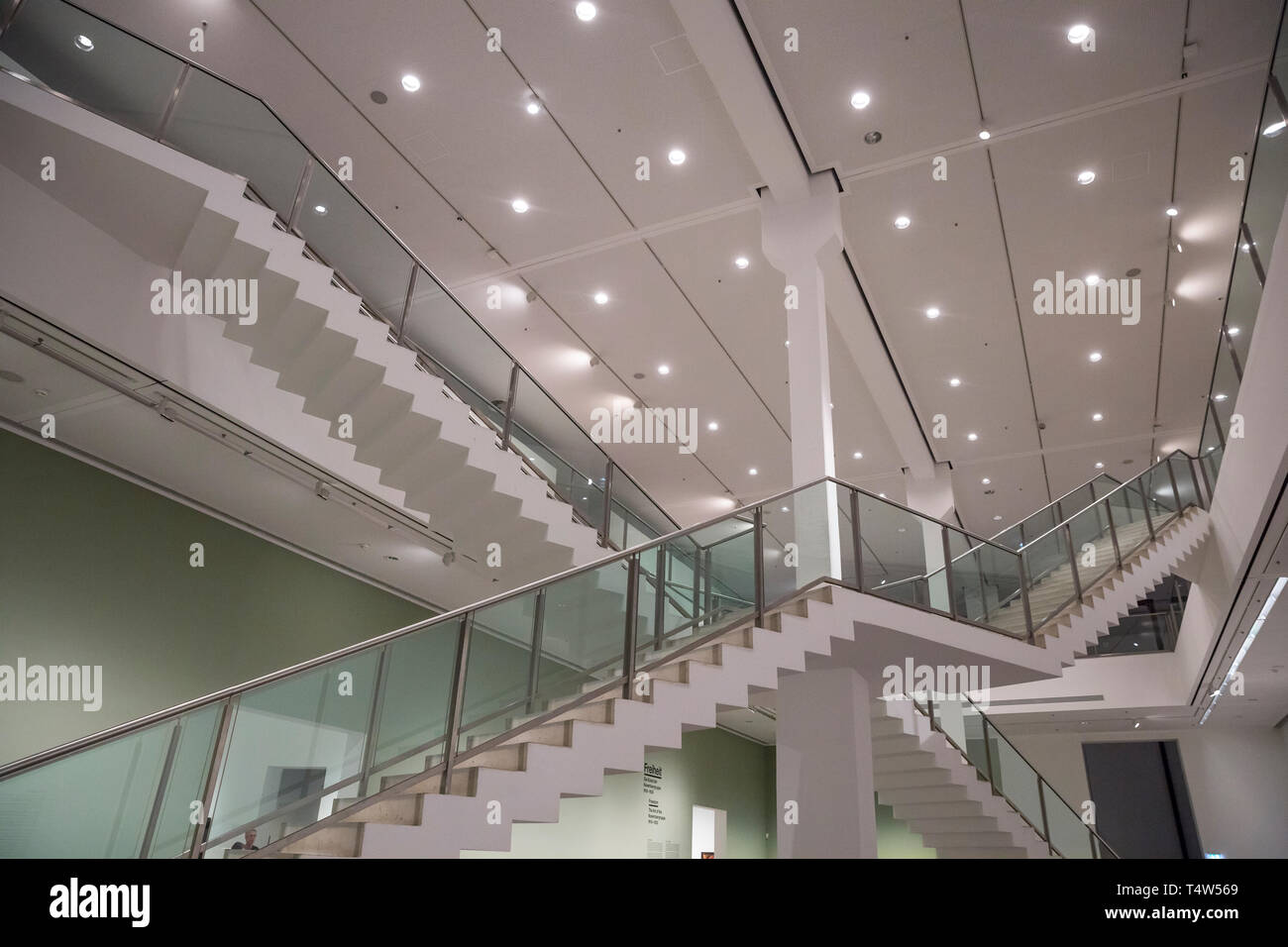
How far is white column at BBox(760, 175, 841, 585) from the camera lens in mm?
7801

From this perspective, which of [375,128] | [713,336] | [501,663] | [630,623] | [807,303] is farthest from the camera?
[713,336]

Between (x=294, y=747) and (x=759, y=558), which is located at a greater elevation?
(x=759, y=558)

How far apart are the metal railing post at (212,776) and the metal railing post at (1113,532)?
29.3 ft

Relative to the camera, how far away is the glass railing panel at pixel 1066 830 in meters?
9.17

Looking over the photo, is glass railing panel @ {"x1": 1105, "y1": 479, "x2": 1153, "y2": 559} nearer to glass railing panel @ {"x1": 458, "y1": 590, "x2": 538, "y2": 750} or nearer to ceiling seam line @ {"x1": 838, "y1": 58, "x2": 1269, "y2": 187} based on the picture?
ceiling seam line @ {"x1": 838, "y1": 58, "x2": 1269, "y2": 187}

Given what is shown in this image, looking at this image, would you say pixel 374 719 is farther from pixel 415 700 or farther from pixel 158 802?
pixel 158 802

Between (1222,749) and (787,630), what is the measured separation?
1366cm

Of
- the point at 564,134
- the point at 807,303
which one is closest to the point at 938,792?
the point at 807,303

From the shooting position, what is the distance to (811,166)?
27.1 feet

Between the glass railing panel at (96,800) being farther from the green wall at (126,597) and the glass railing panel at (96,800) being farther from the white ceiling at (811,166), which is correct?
the white ceiling at (811,166)

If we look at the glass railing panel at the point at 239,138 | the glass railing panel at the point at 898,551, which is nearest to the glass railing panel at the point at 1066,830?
the glass railing panel at the point at 898,551

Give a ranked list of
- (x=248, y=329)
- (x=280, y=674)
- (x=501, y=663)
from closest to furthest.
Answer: (x=280, y=674) → (x=501, y=663) → (x=248, y=329)

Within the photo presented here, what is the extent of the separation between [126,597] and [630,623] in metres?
4.94

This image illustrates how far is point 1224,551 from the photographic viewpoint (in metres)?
8.79
